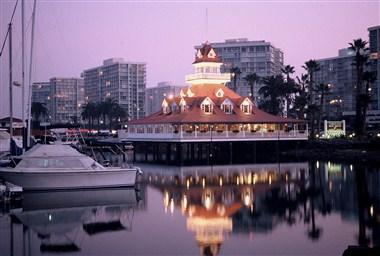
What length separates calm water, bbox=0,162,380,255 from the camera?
72.5 feet

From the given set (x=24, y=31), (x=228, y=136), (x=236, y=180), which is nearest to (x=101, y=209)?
(x=236, y=180)

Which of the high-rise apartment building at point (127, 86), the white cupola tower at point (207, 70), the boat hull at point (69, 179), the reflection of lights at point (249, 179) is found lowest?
the reflection of lights at point (249, 179)

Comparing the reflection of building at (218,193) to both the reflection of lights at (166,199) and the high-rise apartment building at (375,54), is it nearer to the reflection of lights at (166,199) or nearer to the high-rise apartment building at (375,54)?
the reflection of lights at (166,199)

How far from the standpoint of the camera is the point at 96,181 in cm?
3656

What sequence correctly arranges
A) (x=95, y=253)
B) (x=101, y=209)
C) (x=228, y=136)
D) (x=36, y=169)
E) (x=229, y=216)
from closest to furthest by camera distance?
(x=95, y=253), (x=229, y=216), (x=101, y=209), (x=36, y=169), (x=228, y=136)

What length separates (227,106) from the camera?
66250 mm

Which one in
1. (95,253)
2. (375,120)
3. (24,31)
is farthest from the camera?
(375,120)

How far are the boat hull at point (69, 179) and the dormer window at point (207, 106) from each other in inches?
1088

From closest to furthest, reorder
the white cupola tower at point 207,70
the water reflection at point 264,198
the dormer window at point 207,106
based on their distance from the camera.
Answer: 1. the water reflection at point 264,198
2. the dormer window at point 207,106
3. the white cupola tower at point 207,70

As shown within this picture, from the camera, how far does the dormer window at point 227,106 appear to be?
2601 inches

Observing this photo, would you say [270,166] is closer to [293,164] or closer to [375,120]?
[293,164]

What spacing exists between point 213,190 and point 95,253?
684 inches

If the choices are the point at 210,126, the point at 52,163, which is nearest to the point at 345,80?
the point at 210,126

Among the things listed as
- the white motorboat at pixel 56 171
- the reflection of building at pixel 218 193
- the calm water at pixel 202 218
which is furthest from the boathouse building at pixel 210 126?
the white motorboat at pixel 56 171
